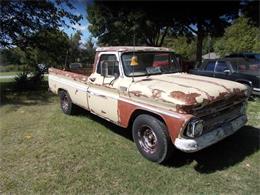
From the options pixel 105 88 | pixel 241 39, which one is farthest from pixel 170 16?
pixel 241 39

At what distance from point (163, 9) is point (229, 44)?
87.4 ft

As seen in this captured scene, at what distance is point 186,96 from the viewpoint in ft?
13.7

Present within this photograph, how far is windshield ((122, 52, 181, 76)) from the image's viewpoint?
218 inches

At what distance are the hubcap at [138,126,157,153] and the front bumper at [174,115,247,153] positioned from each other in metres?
0.63

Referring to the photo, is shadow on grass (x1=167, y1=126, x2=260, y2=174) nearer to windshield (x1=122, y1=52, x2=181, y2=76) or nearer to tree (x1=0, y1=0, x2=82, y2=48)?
windshield (x1=122, y1=52, x2=181, y2=76)

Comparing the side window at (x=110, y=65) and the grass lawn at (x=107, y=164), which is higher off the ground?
the side window at (x=110, y=65)

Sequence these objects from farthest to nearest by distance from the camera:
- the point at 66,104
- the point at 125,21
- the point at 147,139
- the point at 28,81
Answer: the point at 125,21 → the point at 28,81 → the point at 66,104 → the point at 147,139

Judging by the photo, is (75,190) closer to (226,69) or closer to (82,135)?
(82,135)

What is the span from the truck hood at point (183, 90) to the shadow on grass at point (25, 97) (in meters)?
5.58

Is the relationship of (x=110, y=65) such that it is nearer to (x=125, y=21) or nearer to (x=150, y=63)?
(x=150, y=63)

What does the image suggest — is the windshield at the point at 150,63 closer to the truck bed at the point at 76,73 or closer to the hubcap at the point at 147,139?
the hubcap at the point at 147,139

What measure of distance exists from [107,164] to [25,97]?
23.2 feet

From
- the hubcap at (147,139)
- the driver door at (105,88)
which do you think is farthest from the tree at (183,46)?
Answer: the hubcap at (147,139)

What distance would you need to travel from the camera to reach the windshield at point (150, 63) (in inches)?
218
